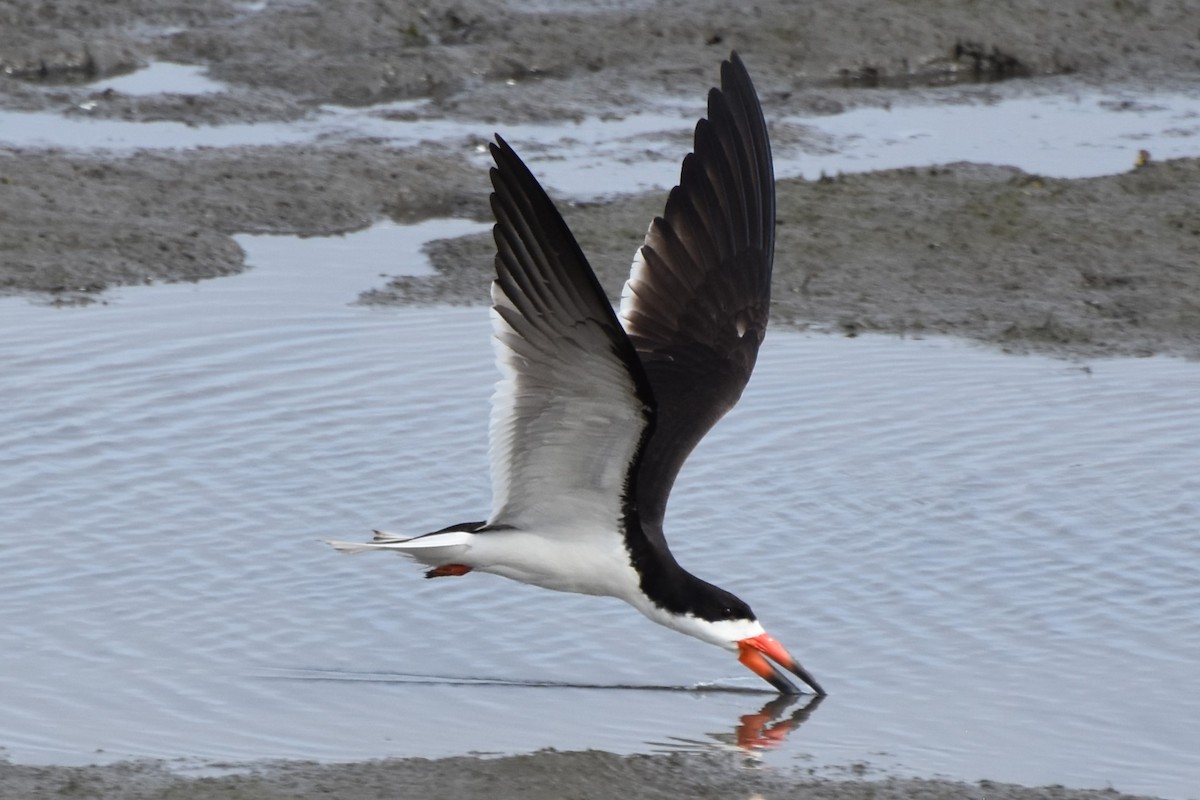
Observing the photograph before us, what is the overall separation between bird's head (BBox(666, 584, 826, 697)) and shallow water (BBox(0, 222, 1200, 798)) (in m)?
0.17

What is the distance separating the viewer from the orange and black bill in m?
6.34

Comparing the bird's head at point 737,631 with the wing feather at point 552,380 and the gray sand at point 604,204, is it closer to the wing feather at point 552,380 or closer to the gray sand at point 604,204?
the wing feather at point 552,380

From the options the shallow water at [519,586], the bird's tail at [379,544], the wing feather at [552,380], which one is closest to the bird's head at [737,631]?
the shallow water at [519,586]

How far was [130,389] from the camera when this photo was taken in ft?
30.4

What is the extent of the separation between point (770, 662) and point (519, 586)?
1.33 m

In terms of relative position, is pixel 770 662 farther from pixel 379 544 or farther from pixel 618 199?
pixel 618 199

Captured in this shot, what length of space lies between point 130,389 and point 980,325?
4402 millimetres

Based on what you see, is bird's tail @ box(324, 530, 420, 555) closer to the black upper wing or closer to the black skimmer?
the black skimmer

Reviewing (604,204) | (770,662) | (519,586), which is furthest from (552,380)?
(604,204)

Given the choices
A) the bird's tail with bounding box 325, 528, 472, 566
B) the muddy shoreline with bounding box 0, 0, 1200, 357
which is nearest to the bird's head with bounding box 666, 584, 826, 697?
the bird's tail with bounding box 325, 528, 472, 566

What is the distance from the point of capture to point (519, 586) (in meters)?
7.46

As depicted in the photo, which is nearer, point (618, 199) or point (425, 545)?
point (425, 545)

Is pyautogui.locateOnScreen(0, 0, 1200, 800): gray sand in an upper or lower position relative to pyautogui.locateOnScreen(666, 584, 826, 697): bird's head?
upper

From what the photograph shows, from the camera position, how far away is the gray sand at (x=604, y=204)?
581cm
